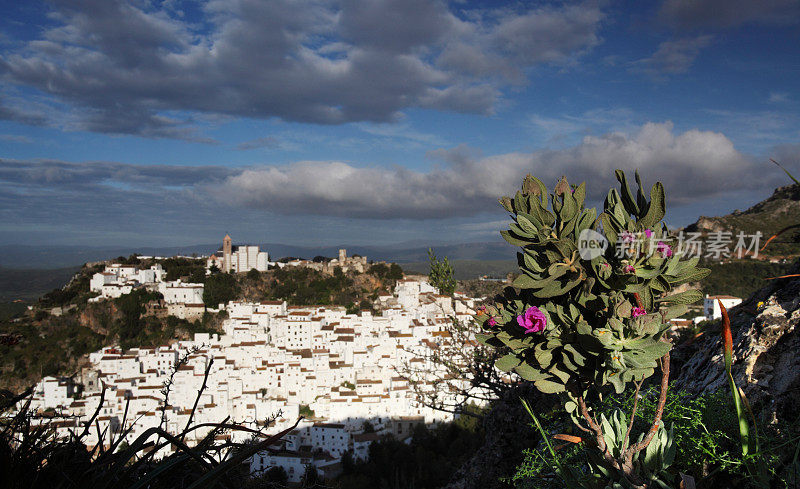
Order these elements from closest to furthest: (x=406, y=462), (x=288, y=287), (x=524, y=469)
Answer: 1. (x=524, y=469)
2. (x=406, y=462)
3. (x=288, y=287)

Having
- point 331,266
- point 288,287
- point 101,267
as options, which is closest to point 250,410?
point 288,287

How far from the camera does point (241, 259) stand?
54.1 meters

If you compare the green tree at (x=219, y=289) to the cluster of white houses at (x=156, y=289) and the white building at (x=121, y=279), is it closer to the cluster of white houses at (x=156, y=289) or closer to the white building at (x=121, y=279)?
the cluster of white houses at (x=156, y=289)

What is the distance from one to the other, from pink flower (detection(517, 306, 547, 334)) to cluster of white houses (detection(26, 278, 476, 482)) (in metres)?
16.3

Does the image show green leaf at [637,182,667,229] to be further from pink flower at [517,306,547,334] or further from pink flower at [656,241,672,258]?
pink flower at [517,306,547,334]

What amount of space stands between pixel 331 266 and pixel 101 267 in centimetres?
2499

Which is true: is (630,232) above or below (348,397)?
above

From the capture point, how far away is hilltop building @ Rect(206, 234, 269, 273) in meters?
53.7

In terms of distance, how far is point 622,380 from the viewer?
1398 mm

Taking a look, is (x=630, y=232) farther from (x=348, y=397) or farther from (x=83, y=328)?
(x=83, y=328)

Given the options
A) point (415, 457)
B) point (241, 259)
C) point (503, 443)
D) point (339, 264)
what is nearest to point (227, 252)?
point (241, 259)

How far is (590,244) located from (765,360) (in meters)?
1.03

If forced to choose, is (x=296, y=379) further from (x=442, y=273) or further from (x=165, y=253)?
(x=165, y=253)

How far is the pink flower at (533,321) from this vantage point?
1384mm
